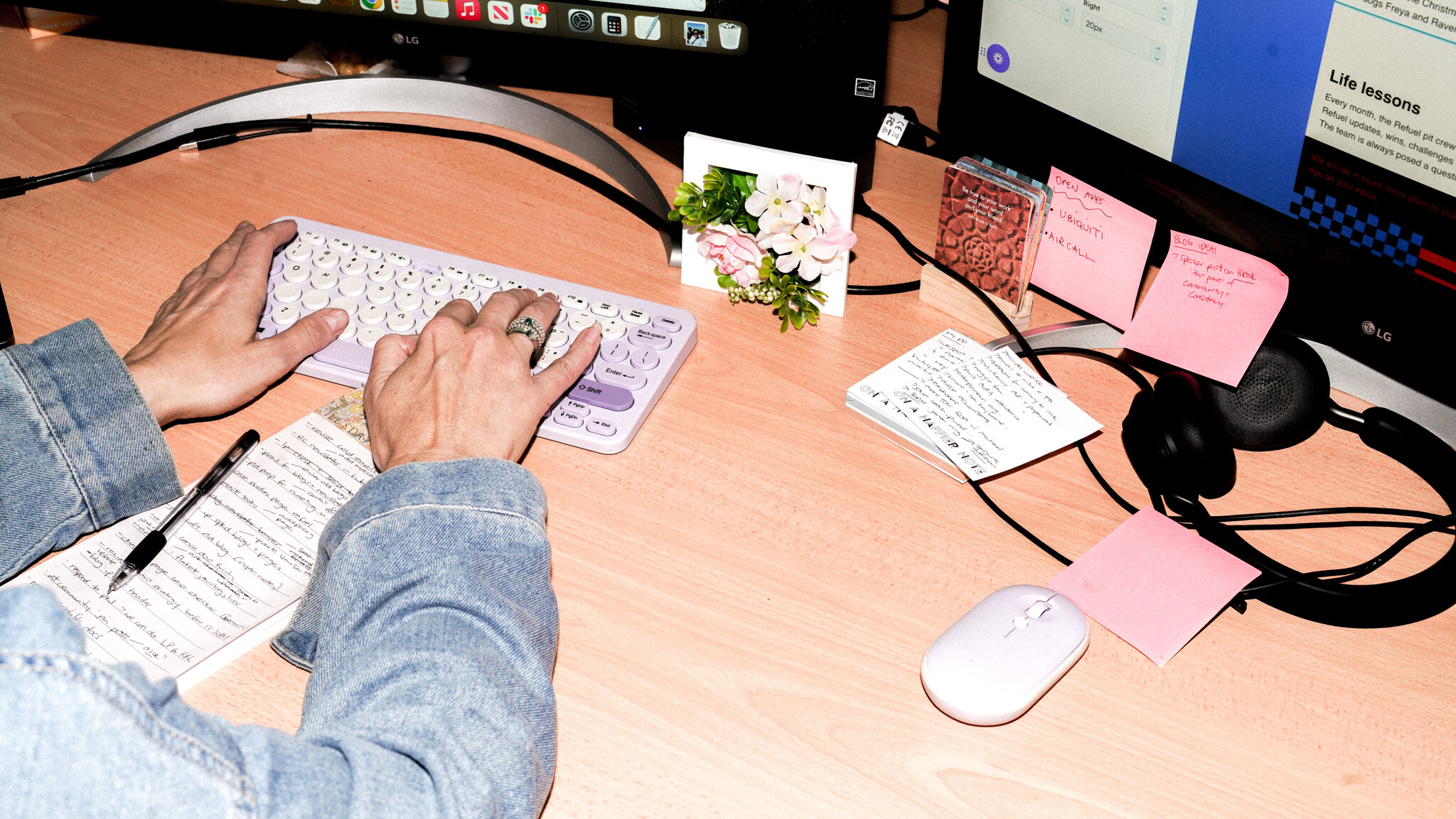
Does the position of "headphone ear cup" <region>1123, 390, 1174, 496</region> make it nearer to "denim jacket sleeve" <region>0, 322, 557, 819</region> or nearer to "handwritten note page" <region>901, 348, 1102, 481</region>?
"handwritten note page" <region>901, 348, 1102, 481</region>

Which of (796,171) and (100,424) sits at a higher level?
(796,171)

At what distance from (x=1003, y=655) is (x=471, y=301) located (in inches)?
18.6

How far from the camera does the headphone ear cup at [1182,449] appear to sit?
2.21 feet

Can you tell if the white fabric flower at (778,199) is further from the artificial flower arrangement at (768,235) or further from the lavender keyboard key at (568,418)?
the lavender keyboard key at (568,418)

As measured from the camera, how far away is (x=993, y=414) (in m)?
0.73

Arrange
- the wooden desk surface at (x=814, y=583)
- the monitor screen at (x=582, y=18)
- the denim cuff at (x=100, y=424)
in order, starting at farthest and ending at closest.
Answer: the monitor screen at (x=582, y=18)
the denim cuff at (x=100, y=424)
the wooden desk surface at (x=814, y=583)

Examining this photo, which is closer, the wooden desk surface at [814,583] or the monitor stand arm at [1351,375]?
the wooden desk surface at [814,583]

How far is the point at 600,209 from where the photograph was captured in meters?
0.95

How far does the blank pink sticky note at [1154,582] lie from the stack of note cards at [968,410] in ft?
0.27

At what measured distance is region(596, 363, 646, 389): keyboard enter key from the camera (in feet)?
2.43

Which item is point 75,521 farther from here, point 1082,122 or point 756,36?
point 1082,122

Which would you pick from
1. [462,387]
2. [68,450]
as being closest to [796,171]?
[462,387]

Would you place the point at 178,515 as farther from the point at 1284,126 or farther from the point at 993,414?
the point at 1284,126

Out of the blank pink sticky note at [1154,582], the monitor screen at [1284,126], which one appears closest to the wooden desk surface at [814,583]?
the blank pink sticky note at [1154,582]
